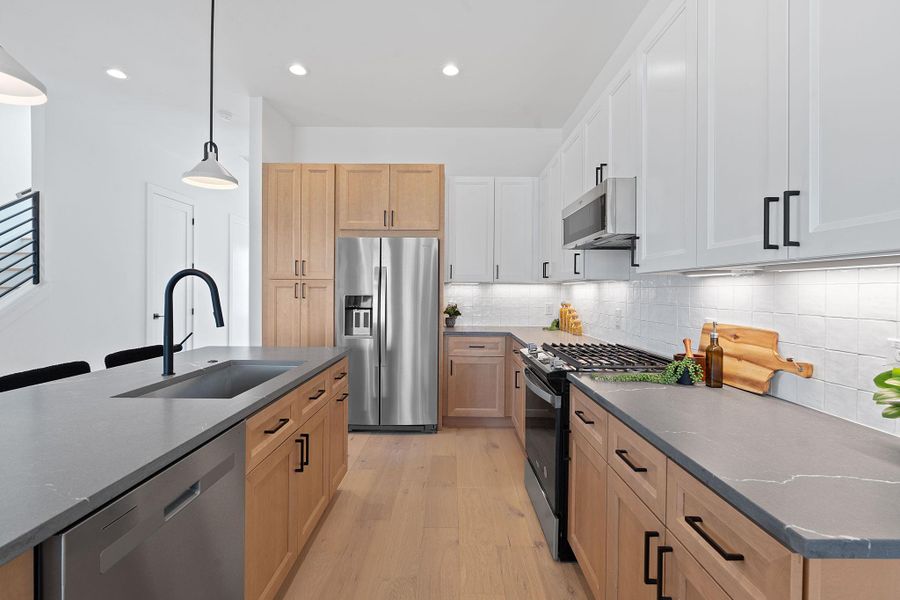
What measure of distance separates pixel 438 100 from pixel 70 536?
3829mm

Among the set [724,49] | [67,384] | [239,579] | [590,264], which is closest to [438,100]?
[590,264]

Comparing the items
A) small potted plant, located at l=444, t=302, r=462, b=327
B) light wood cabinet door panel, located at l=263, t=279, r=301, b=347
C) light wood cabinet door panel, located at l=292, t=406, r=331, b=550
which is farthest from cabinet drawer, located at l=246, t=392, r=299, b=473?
small potted plant, located at l=444, t=302, r=462, b=327

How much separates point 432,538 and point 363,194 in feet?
9.31

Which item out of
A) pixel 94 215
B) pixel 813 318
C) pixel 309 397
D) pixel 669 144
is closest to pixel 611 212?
pixel 669 144

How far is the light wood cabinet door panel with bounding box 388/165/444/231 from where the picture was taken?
3.85 metres

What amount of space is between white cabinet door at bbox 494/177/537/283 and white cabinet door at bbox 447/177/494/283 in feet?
0.20

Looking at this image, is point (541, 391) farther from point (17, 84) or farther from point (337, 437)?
point (17, 84)

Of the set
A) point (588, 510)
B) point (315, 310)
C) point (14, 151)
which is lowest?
point (588, 510)

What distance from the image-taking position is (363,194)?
12.6ft

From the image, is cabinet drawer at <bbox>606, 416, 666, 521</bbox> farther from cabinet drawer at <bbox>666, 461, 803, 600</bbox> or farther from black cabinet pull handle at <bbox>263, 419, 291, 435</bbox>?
black cabinet pull handle at <bbox>263, 419, 291, 435</bbox>

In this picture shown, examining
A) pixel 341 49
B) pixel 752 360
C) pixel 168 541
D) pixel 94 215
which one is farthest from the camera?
pixel 94 215

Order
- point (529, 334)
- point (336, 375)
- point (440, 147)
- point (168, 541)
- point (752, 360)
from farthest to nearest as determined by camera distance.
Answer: point (440, 147) → point (529, 334) → point (336, 375) → point (752, 360) → point (168, 541)

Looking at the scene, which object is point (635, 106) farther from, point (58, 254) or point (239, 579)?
point (58, 254)

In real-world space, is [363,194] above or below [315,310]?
above
